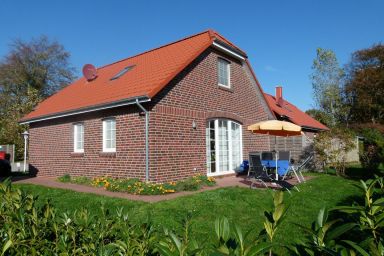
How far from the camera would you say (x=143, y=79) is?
12.4 metres

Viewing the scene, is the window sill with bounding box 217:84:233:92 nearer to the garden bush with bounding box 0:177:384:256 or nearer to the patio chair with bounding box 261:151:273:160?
the patio chair with bounding box 261:151:273:160

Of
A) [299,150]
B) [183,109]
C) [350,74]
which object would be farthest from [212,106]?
[350,74]

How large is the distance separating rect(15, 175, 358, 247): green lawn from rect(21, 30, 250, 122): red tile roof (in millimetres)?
3657

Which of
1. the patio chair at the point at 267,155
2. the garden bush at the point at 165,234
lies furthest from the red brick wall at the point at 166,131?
the garden bush at the point at 165,234

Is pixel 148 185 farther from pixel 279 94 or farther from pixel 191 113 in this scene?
pixel 279 94

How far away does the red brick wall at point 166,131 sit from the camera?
435 inches

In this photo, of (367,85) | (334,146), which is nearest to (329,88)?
(367,85)

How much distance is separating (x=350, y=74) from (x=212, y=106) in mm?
33885

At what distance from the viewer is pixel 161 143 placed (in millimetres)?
11031

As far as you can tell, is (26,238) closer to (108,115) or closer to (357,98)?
(108,115)

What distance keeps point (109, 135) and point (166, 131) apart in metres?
2.62

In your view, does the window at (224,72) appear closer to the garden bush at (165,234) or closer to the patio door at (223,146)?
the patio door at (223,146)

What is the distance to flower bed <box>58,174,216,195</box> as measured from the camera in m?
9.77

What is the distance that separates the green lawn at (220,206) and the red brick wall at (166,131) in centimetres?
223
